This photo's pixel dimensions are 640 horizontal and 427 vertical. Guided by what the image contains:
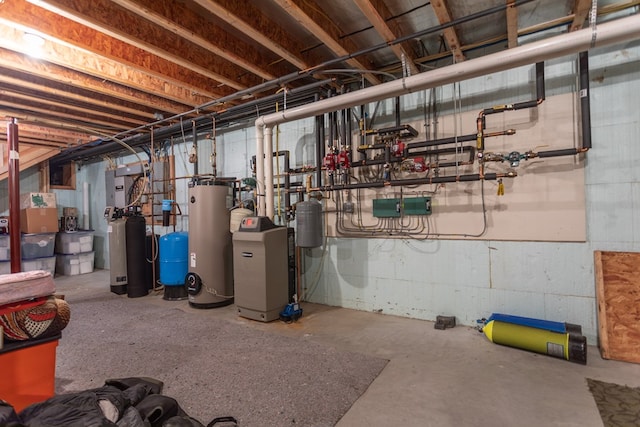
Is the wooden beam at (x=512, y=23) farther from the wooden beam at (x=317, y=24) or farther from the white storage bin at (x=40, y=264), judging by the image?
the white storage bin at (x=40, y=264)

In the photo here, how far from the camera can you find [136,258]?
4.21 metres

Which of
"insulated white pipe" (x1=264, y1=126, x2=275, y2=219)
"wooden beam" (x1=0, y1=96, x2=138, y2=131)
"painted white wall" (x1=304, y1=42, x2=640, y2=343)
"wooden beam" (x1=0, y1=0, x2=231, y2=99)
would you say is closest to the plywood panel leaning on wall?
"painted white wall" (x1=304, y1=42, x2=640, y2=343)

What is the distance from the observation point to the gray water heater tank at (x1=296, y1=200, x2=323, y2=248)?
3.15 metres

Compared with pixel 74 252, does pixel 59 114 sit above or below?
above

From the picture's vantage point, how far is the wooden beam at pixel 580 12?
2.11 metres

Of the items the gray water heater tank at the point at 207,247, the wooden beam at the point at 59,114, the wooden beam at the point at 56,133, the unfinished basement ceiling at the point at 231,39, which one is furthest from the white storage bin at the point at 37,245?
the gray water heater tank at the point at 207,247

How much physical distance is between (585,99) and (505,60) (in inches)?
30.4

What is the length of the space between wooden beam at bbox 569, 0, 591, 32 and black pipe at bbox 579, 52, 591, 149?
0.25m

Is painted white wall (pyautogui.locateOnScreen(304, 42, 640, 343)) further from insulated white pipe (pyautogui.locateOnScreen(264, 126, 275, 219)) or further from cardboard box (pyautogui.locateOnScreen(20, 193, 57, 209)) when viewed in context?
cardboard box (pyautogui.locateOnScreen(20, 193, 57, 209))

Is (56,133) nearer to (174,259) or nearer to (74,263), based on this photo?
(74,263)

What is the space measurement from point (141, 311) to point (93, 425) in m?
2.59

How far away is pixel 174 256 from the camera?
387 cm

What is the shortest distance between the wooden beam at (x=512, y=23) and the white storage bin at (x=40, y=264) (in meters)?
7.11

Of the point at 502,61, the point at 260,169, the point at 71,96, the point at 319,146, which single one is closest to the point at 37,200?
the point at 71,96
